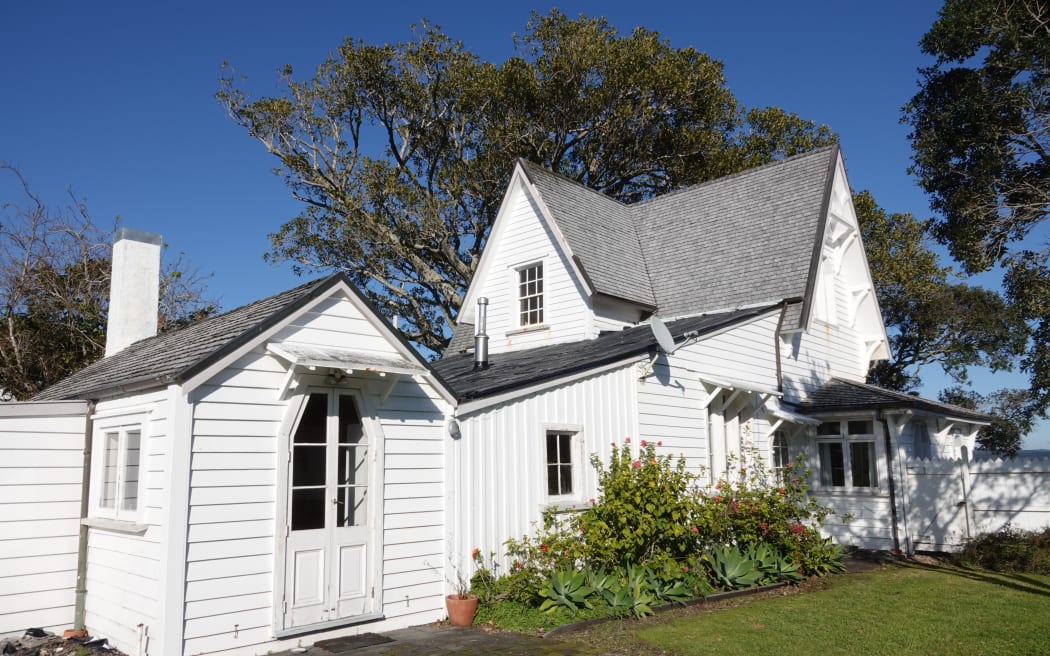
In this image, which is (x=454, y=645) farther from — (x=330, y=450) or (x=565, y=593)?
(x=330, y=450)

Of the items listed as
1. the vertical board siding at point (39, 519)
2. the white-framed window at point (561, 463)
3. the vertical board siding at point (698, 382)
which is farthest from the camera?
the vertical board siding at point (698, 382)

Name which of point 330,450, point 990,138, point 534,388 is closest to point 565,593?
point 534,388

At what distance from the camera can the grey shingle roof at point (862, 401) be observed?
54.6 ft

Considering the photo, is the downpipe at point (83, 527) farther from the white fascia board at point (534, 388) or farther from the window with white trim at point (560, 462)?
the window with white trim at point (560, 462)

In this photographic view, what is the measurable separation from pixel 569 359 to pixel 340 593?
6.02m

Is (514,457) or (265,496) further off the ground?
(514,457)

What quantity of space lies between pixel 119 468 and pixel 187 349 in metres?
1.73

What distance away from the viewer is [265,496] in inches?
348

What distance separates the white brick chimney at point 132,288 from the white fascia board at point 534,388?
6.46 m

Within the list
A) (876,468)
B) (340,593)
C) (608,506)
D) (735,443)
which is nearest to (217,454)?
(340,593)

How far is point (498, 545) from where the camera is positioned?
11.2 meters

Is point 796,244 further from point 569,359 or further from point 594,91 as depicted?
point 594,91

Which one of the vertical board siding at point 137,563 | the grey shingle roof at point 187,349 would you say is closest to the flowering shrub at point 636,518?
the grey shingle roof at point 187,349

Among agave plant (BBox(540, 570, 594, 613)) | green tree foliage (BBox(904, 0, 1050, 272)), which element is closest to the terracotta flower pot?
agave plant (BBox(540, 570, 594, 613))
